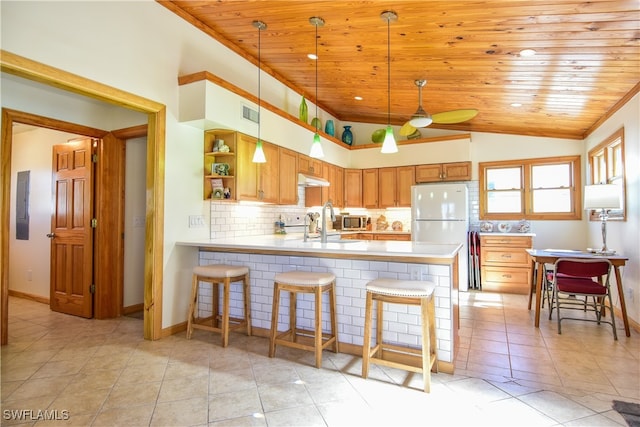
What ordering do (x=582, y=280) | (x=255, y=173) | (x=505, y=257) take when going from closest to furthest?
(x=582, y=280) < (x=255, y=173) < (x=505, y=257)

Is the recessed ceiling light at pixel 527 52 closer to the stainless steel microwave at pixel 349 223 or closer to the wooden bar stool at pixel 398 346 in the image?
the wooden bar stool at pixel 398 346

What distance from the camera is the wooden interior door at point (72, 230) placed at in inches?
153

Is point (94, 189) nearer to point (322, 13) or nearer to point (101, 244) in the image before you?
point (101, 244)

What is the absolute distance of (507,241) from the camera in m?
5.21

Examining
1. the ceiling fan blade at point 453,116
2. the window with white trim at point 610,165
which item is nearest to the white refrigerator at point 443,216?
the window with white trim at point 610,165

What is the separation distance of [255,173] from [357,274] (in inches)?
71.1

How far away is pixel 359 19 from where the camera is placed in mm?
2959

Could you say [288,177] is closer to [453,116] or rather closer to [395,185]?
[453,116]

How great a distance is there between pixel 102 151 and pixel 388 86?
11.5 feet

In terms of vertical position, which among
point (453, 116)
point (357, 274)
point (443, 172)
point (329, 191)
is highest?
point (453, 116)

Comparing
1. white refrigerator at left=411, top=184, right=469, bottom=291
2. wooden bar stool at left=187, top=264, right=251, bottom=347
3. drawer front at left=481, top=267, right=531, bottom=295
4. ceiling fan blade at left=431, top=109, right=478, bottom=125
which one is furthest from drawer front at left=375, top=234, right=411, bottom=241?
wooden bar stool at left=187, top=264, right=251, bottom=347

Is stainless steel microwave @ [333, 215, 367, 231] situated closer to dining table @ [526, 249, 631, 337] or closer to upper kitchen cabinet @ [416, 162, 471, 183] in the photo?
upper kitchen cabinet @ [416, 162, 471, 183]

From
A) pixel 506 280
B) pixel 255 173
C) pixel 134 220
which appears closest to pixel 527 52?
pixel 255 173

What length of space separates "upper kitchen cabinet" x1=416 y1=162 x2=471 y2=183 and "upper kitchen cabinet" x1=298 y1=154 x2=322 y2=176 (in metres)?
1.86
